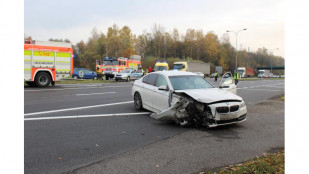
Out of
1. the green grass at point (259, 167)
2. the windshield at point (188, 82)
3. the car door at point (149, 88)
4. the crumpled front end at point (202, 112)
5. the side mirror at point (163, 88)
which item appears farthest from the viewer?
the car door at point (149, 88)

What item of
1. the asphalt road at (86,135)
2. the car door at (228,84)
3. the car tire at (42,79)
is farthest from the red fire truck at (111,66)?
the car door at (228,84)

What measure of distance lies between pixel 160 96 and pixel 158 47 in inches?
3006

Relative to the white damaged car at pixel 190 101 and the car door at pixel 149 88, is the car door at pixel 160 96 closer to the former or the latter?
the white damaged car at pixel 190 101

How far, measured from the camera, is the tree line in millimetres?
68619

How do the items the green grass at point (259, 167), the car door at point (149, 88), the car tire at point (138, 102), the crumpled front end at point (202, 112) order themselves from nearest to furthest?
the green grass at point (259, 167) < the crumpled front end at point (202, 112) < the car door at point (149, 88) < the car tire at point (138, 102)

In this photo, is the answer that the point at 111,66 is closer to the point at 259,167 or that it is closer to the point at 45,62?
the point at 45,62

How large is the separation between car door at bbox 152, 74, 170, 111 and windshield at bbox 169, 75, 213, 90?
273 millimetres

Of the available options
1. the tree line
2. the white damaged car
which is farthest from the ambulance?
the tree line

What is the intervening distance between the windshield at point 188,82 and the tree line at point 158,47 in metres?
56.7

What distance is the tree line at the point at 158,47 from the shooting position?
68.6 meters

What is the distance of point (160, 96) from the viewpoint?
803cm

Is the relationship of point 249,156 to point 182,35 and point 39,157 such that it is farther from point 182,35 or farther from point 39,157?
point 182,35

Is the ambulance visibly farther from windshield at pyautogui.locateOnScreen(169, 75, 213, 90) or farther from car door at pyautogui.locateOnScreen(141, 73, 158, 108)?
windshield at pyautogui.locateOnScreen(169, 75, 213, 90)
